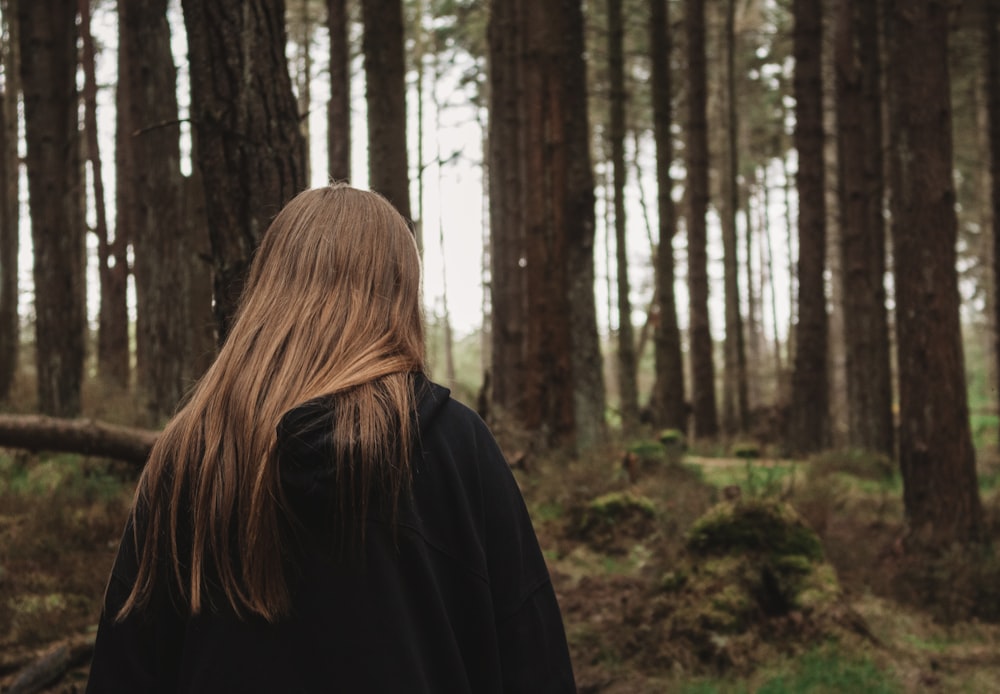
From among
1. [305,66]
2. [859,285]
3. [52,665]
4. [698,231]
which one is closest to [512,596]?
[52,665]

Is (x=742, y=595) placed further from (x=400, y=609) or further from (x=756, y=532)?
(x=400, y=609)

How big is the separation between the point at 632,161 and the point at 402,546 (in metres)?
32.4

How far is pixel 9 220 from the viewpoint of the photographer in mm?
17453

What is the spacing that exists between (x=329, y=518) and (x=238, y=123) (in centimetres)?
304

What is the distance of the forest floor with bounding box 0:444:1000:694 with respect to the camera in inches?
217

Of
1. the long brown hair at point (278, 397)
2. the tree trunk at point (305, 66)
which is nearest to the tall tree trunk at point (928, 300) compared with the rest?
the long brown hair at point (278, 397)

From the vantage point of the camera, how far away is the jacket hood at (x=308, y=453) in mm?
1883

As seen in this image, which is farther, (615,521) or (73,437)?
(615,521)

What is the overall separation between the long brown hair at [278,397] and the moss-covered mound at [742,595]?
4.37 meters

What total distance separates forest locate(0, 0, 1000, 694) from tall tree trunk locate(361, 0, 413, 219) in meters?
0.03

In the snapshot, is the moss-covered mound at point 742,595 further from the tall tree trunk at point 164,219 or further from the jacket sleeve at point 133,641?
the tall tree trunk at point 164,219

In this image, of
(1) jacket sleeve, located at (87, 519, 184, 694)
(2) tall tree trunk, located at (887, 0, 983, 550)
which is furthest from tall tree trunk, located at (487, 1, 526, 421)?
(1) jacket sleeve, located at (87, 519, 184, 694)

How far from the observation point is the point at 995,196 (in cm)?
1579

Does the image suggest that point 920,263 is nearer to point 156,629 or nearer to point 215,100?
point 215,100
